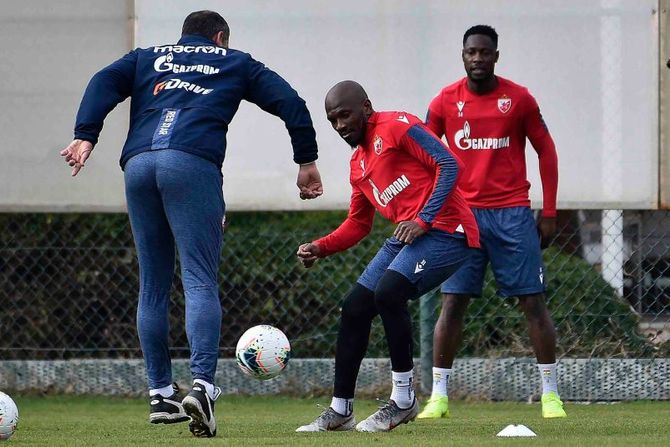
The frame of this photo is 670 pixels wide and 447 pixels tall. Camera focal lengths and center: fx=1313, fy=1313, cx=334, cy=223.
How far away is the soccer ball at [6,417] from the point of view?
5.30 m

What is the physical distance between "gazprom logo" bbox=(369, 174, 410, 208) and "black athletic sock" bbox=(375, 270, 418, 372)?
36cm

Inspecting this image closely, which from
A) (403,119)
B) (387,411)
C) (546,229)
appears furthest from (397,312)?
(546,229)

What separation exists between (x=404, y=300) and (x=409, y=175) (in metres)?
0.59

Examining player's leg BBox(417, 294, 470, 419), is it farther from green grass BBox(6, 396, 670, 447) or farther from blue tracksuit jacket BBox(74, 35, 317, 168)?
blue tracksuit jacket BBox(74, 35, 317, 168)

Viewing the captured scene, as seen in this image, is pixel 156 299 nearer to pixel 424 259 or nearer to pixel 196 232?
pixel 196 232

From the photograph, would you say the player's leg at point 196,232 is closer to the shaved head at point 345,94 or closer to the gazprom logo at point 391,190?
the shaved head at point 345,94

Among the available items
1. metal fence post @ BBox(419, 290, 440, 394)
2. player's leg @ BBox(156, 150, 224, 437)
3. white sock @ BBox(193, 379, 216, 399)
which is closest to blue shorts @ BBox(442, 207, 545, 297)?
metal fence post @ BBox(419, 290, 440, 394)

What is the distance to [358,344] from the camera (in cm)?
595

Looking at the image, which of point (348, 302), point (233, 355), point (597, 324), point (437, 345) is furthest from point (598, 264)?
point (348, 302)

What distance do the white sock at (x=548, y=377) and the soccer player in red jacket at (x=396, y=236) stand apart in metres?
1.31

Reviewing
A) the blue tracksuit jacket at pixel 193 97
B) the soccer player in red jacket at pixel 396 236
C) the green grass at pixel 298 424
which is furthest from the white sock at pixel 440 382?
the blue tracksuit jacket at pixel 193 97

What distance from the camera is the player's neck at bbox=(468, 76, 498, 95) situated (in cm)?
722

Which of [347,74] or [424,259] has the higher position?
[347,74]

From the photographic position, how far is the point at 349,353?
5.95 metres
